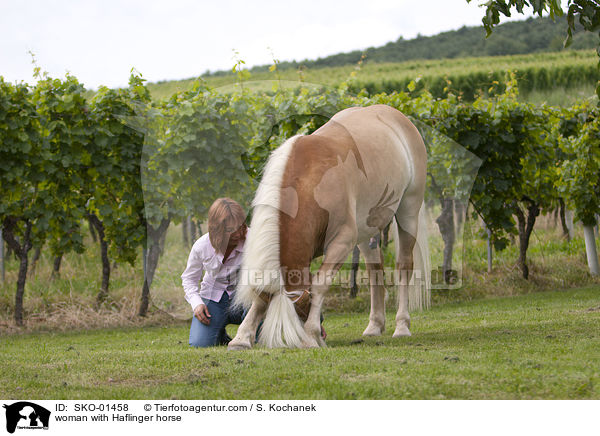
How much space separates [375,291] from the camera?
264 inches

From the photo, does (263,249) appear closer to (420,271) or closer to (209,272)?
(209,272)

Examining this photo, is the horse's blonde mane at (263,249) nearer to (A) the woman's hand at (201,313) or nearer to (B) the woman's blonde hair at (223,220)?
(B) the woman's blonde hair at (223,220)

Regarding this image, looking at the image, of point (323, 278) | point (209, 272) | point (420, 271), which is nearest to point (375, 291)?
point (420, 271)

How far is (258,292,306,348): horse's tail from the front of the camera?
486cm

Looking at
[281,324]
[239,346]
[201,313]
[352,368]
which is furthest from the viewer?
[201,313]

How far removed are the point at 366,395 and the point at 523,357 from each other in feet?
5.03

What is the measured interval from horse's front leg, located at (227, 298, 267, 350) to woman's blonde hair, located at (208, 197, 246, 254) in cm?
80

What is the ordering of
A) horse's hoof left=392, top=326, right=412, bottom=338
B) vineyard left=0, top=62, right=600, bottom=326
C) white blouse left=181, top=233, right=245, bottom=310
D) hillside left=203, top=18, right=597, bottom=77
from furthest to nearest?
1. hillside left=203, top=18, right=597, bottom=77
2. vineyard left=0, top=62, right=600, bottom=326
3. horse's hoof left=392, top=326, right=412, bottom=338
4. white blouse left=181, top=233, right=245, bottom=310

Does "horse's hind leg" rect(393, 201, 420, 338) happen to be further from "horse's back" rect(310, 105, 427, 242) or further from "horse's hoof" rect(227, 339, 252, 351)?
"horse's hoof" rect(227, 339, 252, 351)

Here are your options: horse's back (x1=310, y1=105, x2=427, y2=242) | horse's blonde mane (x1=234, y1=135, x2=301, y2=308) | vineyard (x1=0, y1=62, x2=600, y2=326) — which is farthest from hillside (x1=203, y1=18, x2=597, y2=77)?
horse's blonde mane (x1=234, y1=135, x2=301, y2=308)

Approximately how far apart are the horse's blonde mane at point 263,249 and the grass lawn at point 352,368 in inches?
19.1

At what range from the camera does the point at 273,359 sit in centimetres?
448
